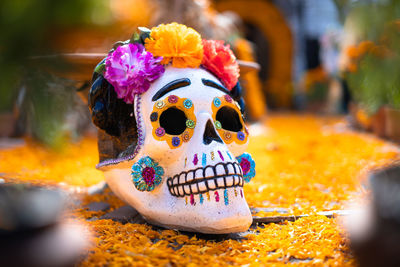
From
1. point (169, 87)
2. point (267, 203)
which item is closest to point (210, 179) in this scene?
point (169, 87)

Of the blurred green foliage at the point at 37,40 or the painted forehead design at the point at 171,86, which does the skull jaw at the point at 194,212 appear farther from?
the blurred green foliage at the point at 37,40

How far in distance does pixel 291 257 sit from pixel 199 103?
0.98 m

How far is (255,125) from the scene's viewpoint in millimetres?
8266

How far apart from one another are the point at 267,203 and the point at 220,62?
3.95ft

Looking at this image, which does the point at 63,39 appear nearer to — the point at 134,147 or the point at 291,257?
the point at 134,147

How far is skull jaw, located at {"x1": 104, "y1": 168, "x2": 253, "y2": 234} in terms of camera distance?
6.48ft

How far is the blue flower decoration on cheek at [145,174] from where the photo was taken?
2100 mm

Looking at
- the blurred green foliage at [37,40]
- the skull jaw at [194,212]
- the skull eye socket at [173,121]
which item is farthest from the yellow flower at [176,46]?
the blurred green foliage at [37,40]

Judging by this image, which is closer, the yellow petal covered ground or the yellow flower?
the yellow petal covered ground

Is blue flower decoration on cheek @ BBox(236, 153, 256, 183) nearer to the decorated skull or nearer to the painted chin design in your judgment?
the decorated skull

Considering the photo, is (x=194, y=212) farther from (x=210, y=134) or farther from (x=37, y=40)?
(x=37, y=40)

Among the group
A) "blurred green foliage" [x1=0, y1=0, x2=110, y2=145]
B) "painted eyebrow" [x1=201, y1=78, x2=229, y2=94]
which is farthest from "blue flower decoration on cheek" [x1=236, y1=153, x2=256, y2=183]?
"blurred green foliage" [x1=0, y1=0, x2=110, y2=145]

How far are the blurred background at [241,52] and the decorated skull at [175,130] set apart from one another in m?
0.24

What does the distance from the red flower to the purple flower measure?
1.10 ft
